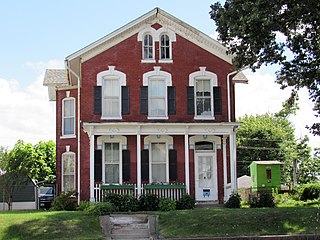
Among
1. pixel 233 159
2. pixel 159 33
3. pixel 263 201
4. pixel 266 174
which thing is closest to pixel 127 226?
pixel 263 201

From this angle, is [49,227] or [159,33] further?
[159,33]

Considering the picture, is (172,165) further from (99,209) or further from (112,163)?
(99,209)

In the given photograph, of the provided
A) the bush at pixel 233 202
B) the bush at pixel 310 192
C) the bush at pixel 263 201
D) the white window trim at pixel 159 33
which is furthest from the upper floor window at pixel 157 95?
the bush at pixel 310 192

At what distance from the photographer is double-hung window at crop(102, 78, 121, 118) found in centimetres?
2730

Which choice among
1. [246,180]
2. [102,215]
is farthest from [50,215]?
[246,180]

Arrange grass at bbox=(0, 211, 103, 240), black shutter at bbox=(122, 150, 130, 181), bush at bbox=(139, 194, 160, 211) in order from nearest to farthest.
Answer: grass at bbox=(0, 211, 103, 240), bush at bbox=(139, 194, 160, 211), black shutter at bbox=(122, 150, 130, 181)

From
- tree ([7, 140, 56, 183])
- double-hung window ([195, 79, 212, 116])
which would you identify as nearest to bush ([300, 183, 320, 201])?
double-hung window ([195, 79, 212, 116])

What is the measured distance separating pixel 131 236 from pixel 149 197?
15.3 feet

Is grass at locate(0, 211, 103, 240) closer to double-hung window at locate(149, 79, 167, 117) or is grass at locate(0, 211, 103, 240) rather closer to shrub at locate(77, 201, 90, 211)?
shrub at locate(77, 201, 90, 211)

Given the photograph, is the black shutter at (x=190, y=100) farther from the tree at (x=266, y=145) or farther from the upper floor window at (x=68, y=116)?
the tree at (x=266, y=145)

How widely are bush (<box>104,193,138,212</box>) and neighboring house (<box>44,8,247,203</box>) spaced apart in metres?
2.07

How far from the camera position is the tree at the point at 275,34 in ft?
63.0

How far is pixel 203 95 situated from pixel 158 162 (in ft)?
13.4

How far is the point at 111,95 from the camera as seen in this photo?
2745cm
